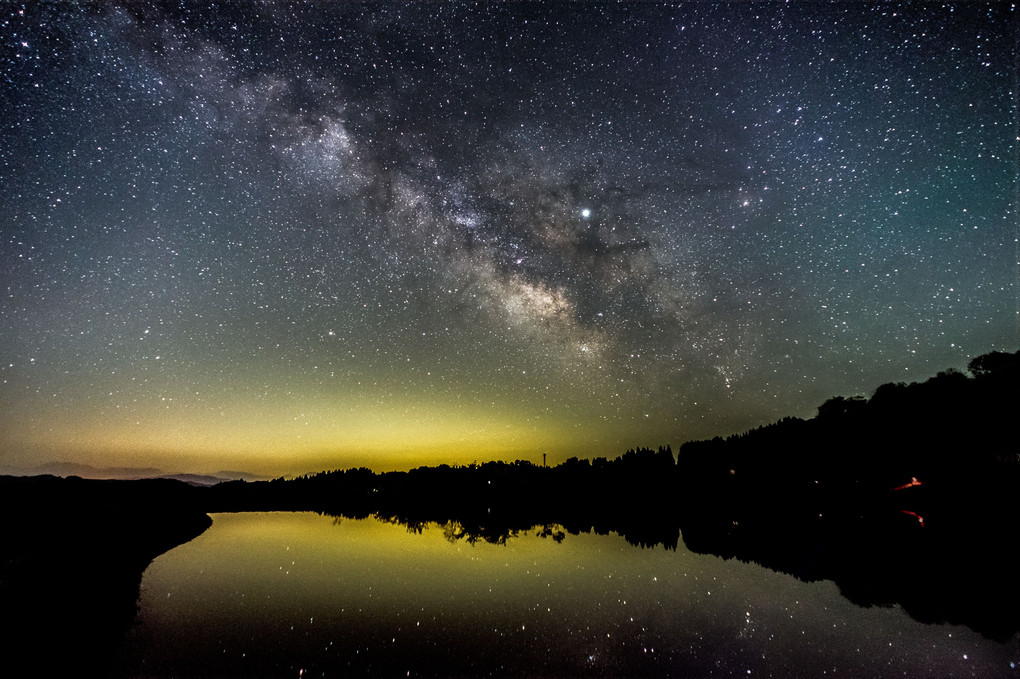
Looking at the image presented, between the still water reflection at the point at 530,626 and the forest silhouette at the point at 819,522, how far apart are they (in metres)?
1.31

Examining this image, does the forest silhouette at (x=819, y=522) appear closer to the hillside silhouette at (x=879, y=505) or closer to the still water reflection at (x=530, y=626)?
the hillside silhouette at (x=879, y=505)

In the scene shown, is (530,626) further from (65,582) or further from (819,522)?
(819,522)

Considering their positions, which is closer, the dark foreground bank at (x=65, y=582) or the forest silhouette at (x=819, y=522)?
the dark foreground bank at (x=65, y=582)

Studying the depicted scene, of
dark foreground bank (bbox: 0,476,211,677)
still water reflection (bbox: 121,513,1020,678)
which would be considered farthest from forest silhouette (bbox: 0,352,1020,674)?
still water reflection (bbox: 121,513,1020,678)

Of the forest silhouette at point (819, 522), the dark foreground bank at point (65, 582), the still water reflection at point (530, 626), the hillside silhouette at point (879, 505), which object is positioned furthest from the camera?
the hillside silhouette at point (879, 505)

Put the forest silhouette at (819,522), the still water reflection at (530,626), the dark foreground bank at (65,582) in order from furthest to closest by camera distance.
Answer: the forest silhouette at (819,522) < the dark foreground bank at (65,582) < the still water reflection at (530,626)

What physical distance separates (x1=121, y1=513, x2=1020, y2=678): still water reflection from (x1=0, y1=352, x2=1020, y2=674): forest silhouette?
1.31 m

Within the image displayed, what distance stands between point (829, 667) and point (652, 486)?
243 feet

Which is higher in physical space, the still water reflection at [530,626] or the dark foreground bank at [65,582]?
the dark foreground bank at [65,582]

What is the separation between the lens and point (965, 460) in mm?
32781

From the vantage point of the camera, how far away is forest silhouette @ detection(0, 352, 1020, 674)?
1084 centimetres

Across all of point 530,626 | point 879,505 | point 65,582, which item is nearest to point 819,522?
point 879,505

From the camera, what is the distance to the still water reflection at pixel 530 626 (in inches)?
322

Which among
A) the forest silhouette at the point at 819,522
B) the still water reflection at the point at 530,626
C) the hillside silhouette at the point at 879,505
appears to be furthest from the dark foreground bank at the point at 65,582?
the hillside silhouette at the point at 879,505
